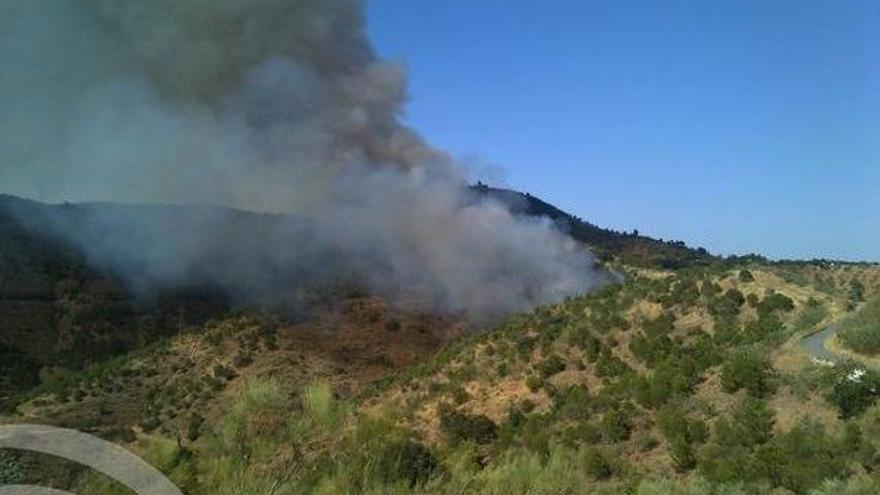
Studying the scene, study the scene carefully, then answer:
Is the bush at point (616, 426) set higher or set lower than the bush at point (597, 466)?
higher

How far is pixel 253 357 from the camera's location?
148ft

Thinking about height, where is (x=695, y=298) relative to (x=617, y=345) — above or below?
above

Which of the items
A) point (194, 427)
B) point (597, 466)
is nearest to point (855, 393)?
point (597, 466)

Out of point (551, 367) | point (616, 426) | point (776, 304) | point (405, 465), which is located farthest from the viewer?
point (551, 367)

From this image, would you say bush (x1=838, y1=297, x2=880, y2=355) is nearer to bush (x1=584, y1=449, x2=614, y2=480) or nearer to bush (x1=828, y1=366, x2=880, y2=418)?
bush (x1=828, y1=366, x2=880, y2=418)

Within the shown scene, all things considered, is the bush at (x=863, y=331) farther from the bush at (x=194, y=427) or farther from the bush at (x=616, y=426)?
the bush at (x=194, y=427)

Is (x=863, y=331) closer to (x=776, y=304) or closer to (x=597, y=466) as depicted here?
(x=776, y=304)

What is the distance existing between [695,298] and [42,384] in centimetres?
3758

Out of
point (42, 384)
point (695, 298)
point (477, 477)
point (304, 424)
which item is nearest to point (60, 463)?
point (304, 424)

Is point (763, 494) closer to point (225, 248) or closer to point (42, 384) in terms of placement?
point (42, 384)

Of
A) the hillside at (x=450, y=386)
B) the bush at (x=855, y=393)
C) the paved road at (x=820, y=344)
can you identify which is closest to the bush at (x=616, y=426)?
the hillside at (x=450, y=386)

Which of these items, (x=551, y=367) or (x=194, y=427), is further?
(x=194, y=427)

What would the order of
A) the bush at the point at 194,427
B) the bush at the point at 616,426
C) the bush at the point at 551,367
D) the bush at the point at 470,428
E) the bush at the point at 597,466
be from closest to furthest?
the bush at the point at 597,466 < the bush at the point at 616,426 < the bush at the point at 470,428 < the bush at the point at 551,367 < the bush at the point at 194,427

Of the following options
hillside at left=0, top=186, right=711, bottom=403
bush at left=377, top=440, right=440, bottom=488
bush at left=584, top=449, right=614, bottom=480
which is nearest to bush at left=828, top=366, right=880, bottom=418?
bush at left=584, top=449, right=614, bottom=480
